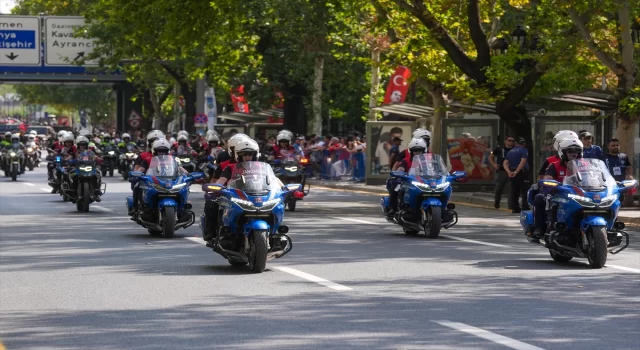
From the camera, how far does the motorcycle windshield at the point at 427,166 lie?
21109 millimetres

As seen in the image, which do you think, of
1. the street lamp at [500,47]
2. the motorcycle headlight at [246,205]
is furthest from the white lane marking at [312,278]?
the street lamp at [500,47]

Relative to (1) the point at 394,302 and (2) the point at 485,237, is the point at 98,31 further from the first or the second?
(1) the point at 394,302

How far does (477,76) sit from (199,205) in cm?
663

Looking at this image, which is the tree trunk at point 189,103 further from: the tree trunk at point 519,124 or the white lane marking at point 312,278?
the white lane marking at point 312,278

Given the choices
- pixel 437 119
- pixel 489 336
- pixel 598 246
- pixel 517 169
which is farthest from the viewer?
pixel 437 119

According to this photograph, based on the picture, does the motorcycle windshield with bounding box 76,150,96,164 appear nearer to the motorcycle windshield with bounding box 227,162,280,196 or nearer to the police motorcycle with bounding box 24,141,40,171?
the motorcycle windshield with bounding box 227,162,280,196

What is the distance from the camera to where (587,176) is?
53.0 feet

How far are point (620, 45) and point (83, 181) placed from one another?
11.3 m

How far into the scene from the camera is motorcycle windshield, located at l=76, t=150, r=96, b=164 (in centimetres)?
2848

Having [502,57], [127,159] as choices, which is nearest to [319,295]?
[502,57]

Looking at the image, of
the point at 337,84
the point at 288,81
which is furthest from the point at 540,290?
the point at 337,84

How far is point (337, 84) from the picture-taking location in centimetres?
5631

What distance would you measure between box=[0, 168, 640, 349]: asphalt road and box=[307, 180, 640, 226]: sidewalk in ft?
15.4

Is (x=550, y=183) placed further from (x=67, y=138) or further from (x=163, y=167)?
(x=67, y=138)
